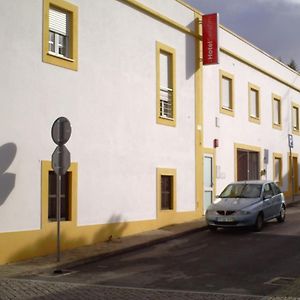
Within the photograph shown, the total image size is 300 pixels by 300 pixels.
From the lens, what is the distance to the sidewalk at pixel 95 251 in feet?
37.7

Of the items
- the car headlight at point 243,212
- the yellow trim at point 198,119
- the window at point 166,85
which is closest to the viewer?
the car headlight at point 243,212

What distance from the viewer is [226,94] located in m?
23.2

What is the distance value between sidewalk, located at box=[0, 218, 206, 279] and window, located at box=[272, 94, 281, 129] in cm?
1243

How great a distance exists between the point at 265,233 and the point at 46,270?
24.5 feet

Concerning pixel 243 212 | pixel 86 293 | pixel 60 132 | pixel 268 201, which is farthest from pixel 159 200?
pixel 86 293

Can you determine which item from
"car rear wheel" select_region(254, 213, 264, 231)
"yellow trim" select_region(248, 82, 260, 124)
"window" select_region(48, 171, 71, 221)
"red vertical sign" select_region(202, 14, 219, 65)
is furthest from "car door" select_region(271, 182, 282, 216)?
"window" select_region(48, 171, 71, 221)

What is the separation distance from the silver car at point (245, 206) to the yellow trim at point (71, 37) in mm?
6122

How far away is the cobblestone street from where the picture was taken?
8.55 meters

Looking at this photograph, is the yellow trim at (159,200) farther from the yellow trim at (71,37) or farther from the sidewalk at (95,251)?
the yellow trim at (71,37)

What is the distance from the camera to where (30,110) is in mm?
12859

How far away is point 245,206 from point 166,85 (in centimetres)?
471

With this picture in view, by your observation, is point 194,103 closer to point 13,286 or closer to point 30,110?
point 30,110

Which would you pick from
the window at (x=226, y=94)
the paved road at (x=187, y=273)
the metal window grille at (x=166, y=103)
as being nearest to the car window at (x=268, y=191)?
the paved road at (x=187, y=273)

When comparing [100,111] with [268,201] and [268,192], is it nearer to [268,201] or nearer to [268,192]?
[268,201]
